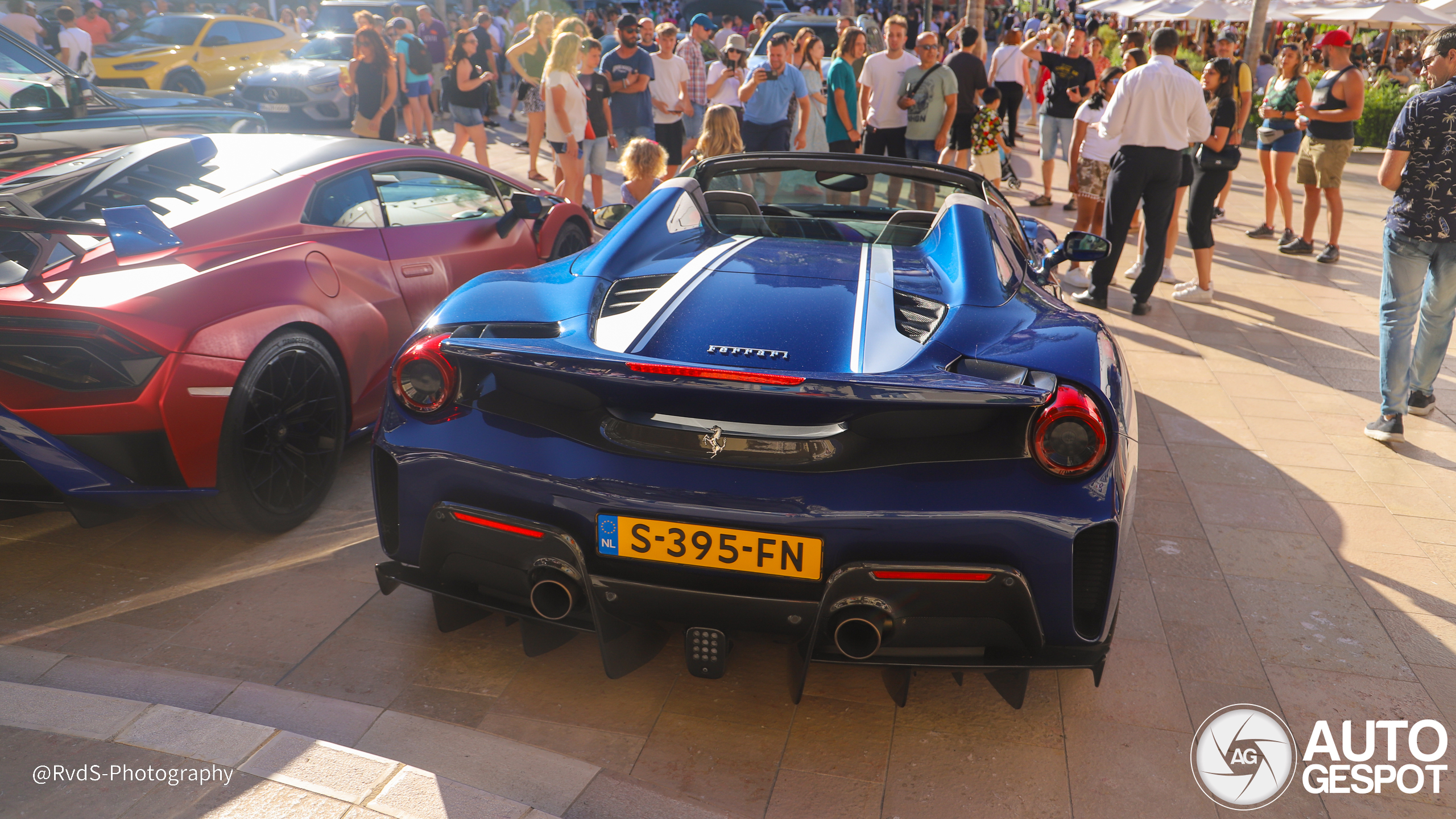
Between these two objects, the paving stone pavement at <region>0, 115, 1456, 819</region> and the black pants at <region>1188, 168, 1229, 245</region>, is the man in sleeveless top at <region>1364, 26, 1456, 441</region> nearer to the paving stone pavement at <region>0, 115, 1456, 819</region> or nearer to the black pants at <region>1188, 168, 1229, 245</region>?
the paving stone pavement at <region>0, 115, 1456, 819</region>

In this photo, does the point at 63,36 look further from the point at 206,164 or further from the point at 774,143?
the point at 206,164

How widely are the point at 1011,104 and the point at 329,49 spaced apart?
10.1 metres

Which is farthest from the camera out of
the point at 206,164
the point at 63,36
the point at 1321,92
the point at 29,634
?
the point at 63,36

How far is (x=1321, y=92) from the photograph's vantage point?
25.2 ft

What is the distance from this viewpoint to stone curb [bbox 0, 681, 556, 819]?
206 centimetres

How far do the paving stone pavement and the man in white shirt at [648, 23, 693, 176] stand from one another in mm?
6391

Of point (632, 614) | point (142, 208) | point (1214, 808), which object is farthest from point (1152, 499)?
point (142, 208)

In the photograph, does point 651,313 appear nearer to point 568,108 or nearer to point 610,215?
point 610,215

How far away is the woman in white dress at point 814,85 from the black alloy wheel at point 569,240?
4462 mm

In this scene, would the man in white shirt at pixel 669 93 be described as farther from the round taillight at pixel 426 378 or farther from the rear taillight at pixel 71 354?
the round taillight at pixel 426 378

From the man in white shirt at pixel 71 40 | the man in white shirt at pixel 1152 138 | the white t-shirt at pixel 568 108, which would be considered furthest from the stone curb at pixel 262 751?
the man in white shirt at pixel 71 40

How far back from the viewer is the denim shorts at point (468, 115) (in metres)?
10.7

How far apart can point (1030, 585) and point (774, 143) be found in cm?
712

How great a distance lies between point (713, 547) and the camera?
2234 mm
